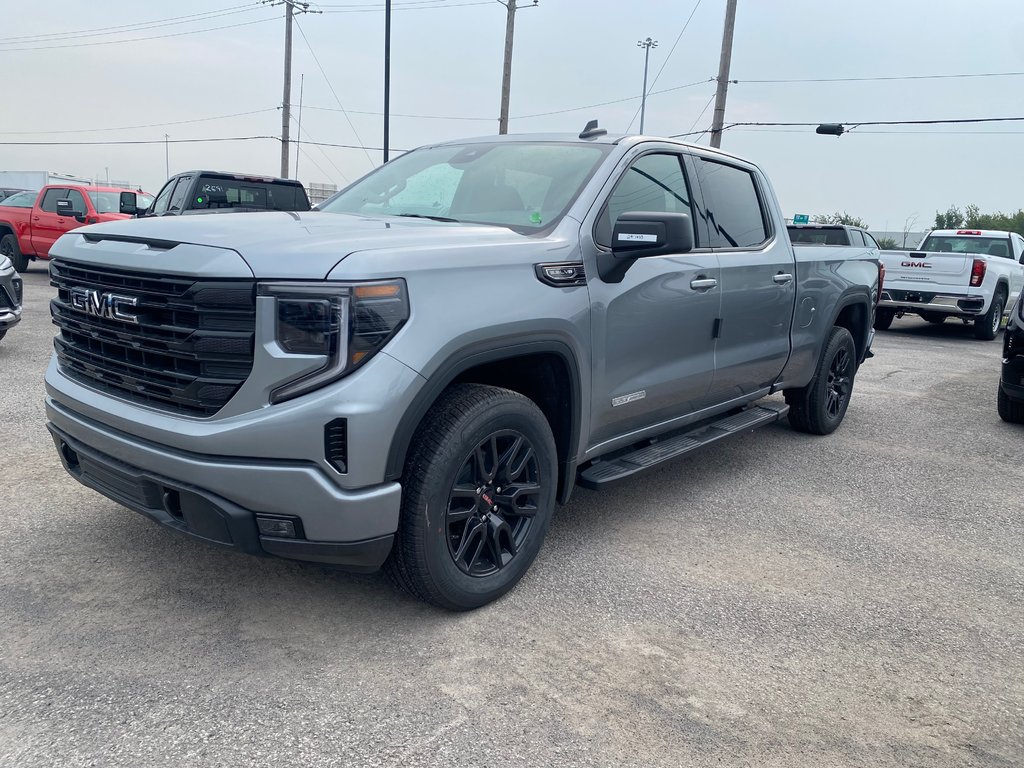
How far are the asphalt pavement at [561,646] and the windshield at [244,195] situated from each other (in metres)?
7.27

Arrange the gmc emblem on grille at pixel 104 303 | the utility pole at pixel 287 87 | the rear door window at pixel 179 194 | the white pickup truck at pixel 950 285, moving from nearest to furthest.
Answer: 1. the gmc emblem on grille at pixel 104 303
2. the rear door window at pixel 179 194
3. the white pickup truck at pixel 950 285
4. the utility pole at pixel 287 87

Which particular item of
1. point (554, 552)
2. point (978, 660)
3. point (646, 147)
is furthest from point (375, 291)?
point (978, 660)

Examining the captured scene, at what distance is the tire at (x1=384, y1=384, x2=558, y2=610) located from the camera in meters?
2.85

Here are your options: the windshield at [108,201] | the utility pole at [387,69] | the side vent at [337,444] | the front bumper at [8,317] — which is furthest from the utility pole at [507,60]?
the side vent at [337,444]

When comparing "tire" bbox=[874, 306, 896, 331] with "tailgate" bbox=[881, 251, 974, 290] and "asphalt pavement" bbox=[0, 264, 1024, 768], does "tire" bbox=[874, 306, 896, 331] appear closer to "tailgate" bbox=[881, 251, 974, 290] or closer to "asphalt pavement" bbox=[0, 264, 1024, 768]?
"tailgate" bbox=[881, 251, 974, 290]

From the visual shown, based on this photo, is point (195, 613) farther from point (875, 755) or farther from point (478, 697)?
point (875, 755)

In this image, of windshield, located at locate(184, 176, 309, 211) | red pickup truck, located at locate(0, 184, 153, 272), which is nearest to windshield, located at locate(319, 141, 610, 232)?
windshield, located at locate(184, 176, 309, 211)

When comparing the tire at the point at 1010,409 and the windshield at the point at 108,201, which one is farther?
the windshield at the point at 108,201

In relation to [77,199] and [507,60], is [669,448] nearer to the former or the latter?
[77,199]

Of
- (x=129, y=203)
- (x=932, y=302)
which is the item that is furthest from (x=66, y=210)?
(x=932, y=302)

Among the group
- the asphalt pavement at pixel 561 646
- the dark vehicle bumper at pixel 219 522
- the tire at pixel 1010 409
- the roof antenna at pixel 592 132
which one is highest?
the roof antenna at pixel 592 132

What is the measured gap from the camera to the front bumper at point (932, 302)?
1335cm

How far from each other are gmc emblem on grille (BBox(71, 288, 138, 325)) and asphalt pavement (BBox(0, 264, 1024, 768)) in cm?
108

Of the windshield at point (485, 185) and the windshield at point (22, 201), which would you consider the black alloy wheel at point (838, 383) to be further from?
the windshield at point (22, 201)
